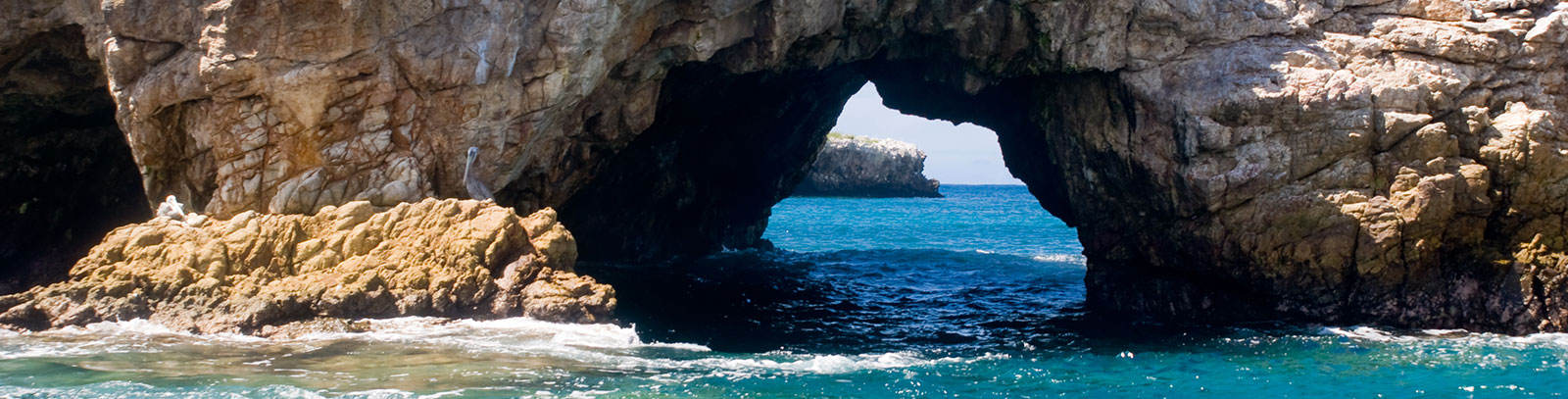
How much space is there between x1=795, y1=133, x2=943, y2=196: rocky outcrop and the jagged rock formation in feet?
288

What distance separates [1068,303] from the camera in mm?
28203

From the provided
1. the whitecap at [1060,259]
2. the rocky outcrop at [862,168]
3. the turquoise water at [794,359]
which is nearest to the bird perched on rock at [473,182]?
the turquoise water at [794,359]

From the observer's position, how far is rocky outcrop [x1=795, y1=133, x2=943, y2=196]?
116 meters

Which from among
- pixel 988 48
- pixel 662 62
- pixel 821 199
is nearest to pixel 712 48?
pixel 662 62

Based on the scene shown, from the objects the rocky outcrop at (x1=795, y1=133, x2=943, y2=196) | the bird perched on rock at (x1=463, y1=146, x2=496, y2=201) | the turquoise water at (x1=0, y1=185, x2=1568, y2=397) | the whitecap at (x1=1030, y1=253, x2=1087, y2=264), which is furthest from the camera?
the rocky outcrop at (x1=795, y1=133, x2=943, y2=196)

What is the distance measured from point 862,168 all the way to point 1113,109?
92857mm

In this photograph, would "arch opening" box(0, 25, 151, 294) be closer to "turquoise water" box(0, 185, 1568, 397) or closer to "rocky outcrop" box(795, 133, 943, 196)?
"turquoise water" box(0, 185, 1568, 397)

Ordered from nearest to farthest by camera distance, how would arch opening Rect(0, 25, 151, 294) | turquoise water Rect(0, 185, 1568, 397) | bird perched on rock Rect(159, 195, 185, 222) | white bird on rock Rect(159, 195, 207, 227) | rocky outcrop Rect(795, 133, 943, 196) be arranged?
turquoise water Rect(0, 185, 1568, 397) → white bird on rock Rect(159, 195, 207, 227) → bird perched on rock Rect(159, 195, 185, 222) → arch opening Rect(0, 25, 151, 294) → rocky outcrop Rect(795, 133, 943, 196)

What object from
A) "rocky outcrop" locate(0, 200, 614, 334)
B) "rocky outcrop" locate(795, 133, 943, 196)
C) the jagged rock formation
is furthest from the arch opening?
"rocky outcrop" locate(795, 133, 943, 196)

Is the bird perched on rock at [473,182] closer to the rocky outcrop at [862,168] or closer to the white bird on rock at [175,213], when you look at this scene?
the white bird on rock at [175,213]

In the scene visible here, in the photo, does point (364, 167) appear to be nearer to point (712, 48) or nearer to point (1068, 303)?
point (712, 48)

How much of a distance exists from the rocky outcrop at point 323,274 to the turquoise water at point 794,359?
449mm

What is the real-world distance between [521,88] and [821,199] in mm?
100448

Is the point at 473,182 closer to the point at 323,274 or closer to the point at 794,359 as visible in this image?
the point at 323,274
